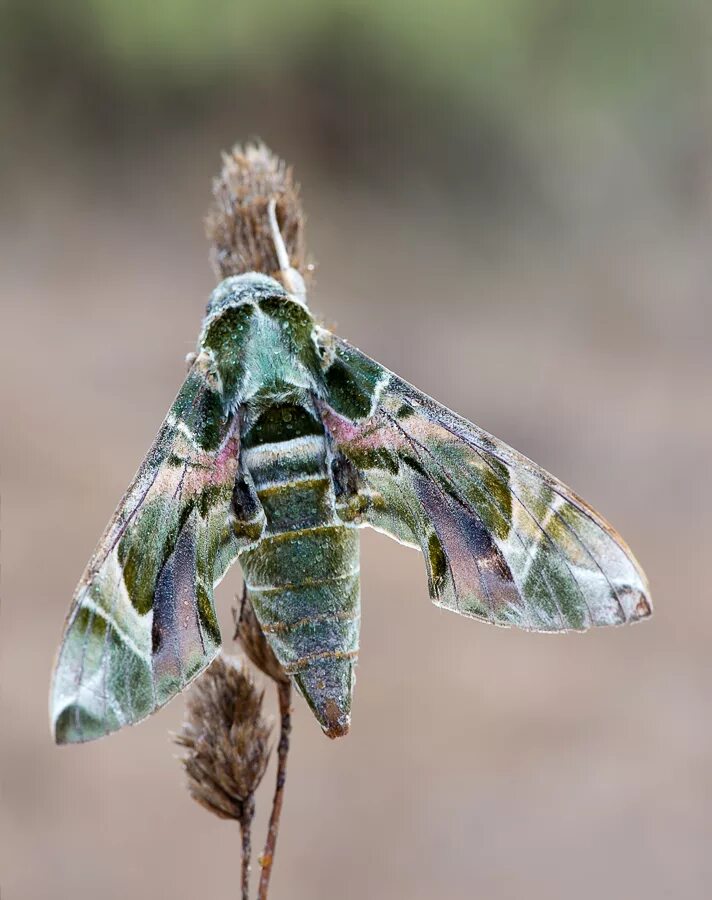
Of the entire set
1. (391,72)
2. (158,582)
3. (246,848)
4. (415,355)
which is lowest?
(246,848)

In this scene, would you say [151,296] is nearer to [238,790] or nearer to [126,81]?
[126,81]

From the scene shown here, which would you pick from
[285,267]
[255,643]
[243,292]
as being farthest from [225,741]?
[285,267]

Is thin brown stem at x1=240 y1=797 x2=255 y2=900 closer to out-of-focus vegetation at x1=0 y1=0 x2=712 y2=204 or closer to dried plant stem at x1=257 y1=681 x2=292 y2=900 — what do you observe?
dried plant stem at x1=257 y1=681 x2=292 y2=900

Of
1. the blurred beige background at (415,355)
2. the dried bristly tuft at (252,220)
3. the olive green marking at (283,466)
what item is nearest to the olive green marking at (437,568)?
the olive green marking at (283,466)

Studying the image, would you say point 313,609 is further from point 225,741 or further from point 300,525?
point 225,741

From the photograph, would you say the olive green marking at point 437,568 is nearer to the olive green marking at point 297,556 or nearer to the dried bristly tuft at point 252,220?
the olive green marking at point 297,556

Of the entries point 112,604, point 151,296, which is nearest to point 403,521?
point 112,604

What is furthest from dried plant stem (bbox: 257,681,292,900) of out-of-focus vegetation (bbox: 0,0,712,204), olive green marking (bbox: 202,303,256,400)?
out-of-focus vegetation (bbox: 0,0,712,204)
